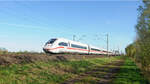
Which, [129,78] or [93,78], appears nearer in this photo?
[93,78]

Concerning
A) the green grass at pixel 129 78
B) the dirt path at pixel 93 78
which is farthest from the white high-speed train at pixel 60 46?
the green grass at pixel 129 78

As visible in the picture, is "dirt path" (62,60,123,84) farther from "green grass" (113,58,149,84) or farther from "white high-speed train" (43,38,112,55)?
"white high-speed train" (43,38,112,55)

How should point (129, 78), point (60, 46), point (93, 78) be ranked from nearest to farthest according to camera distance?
point (93, 78), point (129, 78), point (60, 46)

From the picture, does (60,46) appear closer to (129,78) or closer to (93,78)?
(93,78)

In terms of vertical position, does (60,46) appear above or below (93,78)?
above

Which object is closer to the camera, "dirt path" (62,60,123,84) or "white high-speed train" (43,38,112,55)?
"dirt path" (62,60,123,84)

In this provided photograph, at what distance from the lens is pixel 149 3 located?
50.3 ft

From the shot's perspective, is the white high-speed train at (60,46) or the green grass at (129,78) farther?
the white high-speed train at (60,46)

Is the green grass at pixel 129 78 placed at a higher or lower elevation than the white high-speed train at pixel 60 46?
lower

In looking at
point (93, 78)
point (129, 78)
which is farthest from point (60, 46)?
point (129, 78)

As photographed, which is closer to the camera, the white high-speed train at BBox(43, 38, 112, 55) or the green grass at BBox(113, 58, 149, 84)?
the green grass at BBox(113, 58, 149, 84)

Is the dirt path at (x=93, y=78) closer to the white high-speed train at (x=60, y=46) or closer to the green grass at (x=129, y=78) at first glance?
the green grass at (x=129, y=78)

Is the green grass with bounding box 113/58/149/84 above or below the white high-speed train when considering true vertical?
below

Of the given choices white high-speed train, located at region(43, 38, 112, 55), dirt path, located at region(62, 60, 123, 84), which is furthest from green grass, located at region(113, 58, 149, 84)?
white high-speed train, located at region(43, 38, 112, 55)
